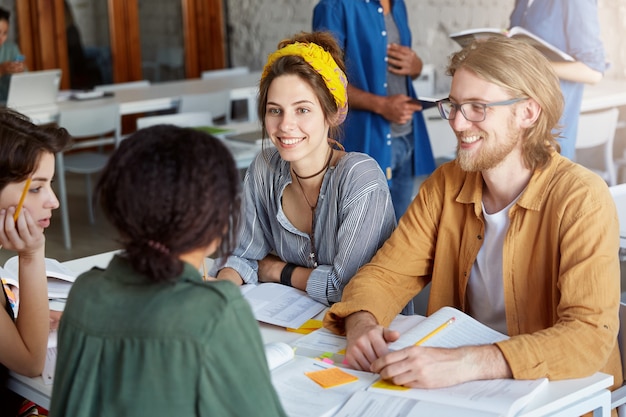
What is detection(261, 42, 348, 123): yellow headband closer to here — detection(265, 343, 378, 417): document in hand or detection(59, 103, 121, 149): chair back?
detection(265, 343, 378, 417): document in hand

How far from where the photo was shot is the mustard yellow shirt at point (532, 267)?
1.69 meters

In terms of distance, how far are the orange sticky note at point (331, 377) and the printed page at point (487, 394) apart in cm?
6

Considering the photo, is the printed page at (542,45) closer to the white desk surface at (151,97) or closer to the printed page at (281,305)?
the printed page at (281,305)

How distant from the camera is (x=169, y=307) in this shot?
3.72 ft

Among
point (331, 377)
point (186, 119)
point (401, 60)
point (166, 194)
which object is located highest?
point (166, 194)

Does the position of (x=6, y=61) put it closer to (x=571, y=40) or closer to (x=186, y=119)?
(x=186, y=119)

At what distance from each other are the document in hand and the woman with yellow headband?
444mm

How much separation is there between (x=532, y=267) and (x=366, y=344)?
449 mm

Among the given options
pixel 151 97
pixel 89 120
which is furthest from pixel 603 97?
pixel 89 120

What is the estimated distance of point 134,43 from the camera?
807 cm

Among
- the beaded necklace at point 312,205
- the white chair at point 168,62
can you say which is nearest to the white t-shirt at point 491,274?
the beaded necklace at point 312,205

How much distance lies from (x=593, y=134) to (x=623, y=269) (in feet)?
5.40

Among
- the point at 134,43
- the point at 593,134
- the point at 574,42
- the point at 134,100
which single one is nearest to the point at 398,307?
the point at 574,42

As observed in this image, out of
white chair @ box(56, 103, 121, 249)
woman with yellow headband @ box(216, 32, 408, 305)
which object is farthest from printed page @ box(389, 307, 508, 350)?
white chair @ box(56, 103, 121, 249)
